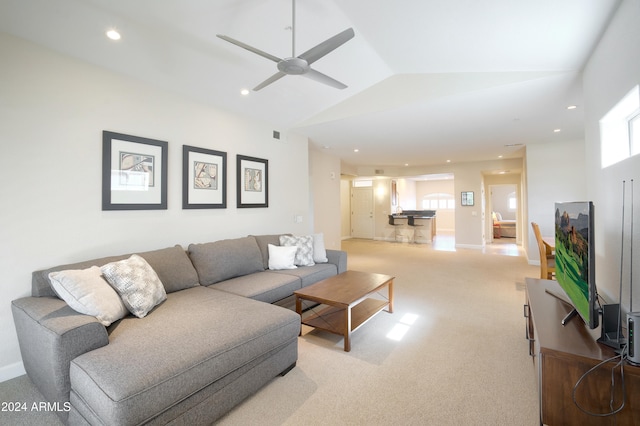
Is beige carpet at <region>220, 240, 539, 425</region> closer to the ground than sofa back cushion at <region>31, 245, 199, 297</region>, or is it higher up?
closer to the ground

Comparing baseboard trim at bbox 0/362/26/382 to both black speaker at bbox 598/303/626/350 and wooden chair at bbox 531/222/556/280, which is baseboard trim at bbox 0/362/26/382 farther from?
wooden chair at bbox 531/222/556/280

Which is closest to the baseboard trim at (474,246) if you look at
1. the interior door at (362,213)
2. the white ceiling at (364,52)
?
the interior door at (362,213)

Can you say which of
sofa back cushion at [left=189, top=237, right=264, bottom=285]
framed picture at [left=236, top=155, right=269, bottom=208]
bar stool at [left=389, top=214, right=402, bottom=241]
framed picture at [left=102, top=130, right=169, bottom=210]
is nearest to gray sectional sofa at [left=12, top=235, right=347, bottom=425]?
sofa back cushion at [left=189, top=237, right=264, bottom=285]

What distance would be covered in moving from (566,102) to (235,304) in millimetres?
4772

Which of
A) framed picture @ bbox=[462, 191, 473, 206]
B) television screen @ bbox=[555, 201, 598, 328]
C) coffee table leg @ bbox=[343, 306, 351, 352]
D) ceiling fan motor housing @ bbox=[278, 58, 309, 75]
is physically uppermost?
ceiling fan motor housing @ bbox=[278, 58, 309, 75]

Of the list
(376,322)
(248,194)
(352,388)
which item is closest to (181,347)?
(352,388)

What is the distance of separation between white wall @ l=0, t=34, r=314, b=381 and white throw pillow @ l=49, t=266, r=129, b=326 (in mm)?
737

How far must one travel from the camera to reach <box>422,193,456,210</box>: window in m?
13.4

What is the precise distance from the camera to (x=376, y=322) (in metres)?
3.11

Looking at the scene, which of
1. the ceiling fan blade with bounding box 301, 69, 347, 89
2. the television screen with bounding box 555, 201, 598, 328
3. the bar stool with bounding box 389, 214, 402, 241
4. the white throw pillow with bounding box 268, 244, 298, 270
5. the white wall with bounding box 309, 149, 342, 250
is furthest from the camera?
the bar stool with bounding box 389, 214, 402, 241

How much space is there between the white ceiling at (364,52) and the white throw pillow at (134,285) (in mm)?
2003

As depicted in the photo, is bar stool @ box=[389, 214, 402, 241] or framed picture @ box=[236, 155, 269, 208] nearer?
framed picture @ box=[236, 155, 269, 208]

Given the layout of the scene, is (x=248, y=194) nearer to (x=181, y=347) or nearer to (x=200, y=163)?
(x=200, y=163)

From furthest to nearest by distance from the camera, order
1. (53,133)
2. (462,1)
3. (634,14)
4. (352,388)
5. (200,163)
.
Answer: (200,163)
(53,133)
(462,1)
(352,388)
(634,14)
